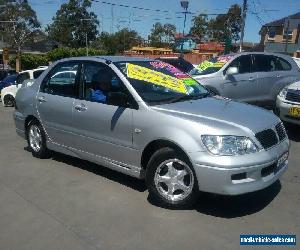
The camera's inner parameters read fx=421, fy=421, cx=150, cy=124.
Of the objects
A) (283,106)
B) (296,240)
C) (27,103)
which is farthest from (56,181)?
(283,106)

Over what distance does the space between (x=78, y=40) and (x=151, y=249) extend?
273ft

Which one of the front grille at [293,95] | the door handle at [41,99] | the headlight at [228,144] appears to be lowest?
the front grille at [293,95]

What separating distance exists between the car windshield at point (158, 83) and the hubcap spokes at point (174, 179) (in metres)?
0.81

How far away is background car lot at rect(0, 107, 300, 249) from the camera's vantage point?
3938 mm

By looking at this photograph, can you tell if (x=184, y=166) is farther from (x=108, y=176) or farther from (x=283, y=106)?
(x=283, y=106)

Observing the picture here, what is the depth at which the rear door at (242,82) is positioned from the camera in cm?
951

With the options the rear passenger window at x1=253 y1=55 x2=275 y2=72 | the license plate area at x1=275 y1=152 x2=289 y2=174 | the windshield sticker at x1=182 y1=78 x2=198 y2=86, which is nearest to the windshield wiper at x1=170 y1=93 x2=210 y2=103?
the windshield sticker at x1=182 y1=78 x2=198 y2=86

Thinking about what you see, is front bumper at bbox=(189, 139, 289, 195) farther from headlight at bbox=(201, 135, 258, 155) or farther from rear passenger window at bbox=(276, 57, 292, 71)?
rear passenger window at bbox=(276, 57, 292, 71)

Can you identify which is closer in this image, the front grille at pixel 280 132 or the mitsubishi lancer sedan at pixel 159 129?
the mitsubishi lancer sedan at pixel 159 129

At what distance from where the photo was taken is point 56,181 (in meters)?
5.65

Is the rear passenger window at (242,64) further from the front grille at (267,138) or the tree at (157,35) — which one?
the tree at (157,35)

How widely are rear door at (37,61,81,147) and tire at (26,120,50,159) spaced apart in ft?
0.79

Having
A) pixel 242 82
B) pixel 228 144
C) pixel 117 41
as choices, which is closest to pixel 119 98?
pixel 228 144

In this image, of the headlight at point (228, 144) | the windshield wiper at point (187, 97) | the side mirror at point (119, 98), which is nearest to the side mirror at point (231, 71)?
the windshield wiper at point (187, 97)
